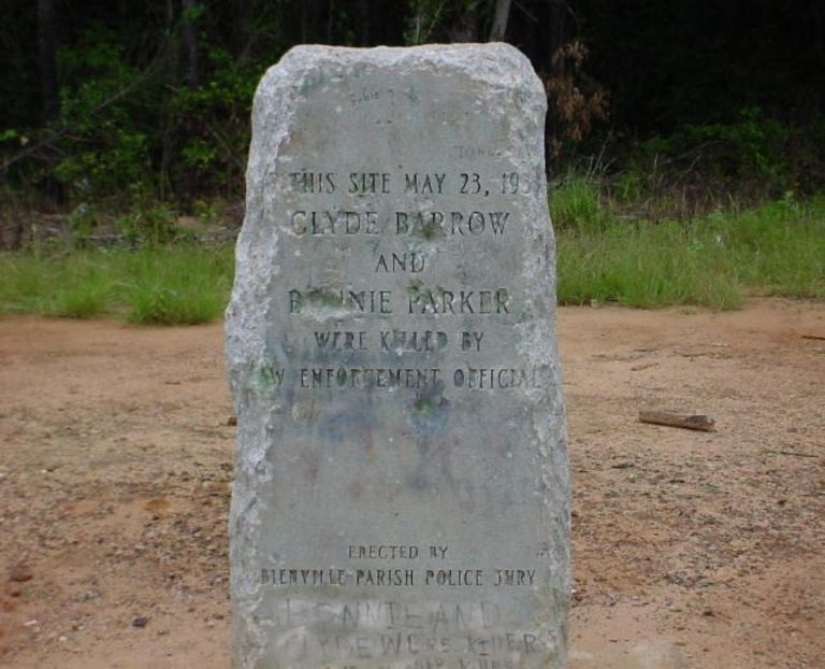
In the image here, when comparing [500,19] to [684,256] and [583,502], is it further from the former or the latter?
[583,502]

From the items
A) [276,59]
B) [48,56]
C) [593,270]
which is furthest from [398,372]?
[48,56]

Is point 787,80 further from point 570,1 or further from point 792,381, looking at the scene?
point 792,381

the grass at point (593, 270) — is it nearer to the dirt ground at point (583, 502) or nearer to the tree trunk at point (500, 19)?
the dirt ground at point (583, 502)

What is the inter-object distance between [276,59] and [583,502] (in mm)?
11119

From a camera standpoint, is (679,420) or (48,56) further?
(48,56)

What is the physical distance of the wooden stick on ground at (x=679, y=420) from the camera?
277 inches

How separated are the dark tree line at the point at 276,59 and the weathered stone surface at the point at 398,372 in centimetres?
1019

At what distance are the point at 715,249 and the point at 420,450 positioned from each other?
733 cm

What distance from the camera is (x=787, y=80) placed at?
18234mm

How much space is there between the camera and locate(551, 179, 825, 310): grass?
10.0 meters

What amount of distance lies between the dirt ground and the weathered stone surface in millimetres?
688

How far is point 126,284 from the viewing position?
10.1m

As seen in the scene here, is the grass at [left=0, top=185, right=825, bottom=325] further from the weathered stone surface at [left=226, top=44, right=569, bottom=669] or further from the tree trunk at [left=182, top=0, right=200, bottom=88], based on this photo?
the weathered stone surface at [left=226, top=44, right=569, bottom=669]

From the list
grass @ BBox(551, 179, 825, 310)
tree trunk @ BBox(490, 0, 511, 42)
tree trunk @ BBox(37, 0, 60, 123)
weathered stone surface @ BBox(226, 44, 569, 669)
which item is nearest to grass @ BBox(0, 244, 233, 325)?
grass @ BBox(551, 179, 825, 310)
